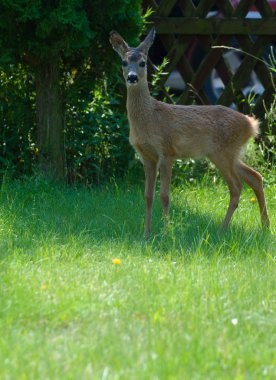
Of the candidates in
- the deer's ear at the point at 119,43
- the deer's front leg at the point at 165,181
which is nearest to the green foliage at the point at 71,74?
the deer's ear at the point at 119,43

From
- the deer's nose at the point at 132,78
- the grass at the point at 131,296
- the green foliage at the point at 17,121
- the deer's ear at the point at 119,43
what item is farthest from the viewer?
the green foliage at the point at 17,121

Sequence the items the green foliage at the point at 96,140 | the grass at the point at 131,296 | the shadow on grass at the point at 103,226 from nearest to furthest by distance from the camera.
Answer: the grass at the point at 131,296, the shadow on grass at the point at 103,226, the green foliage at the point at 96,140

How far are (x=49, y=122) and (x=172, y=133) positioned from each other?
1882mm

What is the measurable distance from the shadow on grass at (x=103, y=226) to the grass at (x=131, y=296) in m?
0.02

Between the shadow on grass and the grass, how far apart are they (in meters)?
0.02

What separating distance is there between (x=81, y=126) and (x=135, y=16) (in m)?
1.32

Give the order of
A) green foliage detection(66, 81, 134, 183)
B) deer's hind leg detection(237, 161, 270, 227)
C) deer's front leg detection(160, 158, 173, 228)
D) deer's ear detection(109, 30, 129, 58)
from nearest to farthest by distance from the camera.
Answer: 1. deer's front leg detection(160, 158, 173, 228)
2. deer's ear detection(109, 30, 129, 58)
3. deer's hind leg detection(237, 161, 270, 227)
4. green foliage detection(66, 81, 134, 183)

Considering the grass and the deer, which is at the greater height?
the deer

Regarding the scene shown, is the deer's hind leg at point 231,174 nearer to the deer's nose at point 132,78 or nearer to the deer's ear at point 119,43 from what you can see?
the deer's nose at point 132,78

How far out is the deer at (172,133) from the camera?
673cm

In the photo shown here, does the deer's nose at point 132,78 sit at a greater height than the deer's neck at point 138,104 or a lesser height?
greater

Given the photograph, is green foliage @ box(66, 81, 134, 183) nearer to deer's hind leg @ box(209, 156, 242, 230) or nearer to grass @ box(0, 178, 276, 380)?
grass @ box(0, 178, 276, 380)

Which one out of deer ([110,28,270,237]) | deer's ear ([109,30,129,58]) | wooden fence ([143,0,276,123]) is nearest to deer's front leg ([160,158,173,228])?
deer ([110,28,270,237])

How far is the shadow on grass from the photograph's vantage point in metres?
5.70
